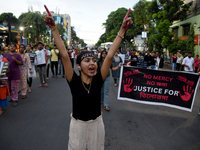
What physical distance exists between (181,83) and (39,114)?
4043mm

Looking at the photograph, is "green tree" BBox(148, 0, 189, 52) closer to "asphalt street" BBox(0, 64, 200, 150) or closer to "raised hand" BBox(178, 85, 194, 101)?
"asphalt street" BBox(0, 64, 200, 150)

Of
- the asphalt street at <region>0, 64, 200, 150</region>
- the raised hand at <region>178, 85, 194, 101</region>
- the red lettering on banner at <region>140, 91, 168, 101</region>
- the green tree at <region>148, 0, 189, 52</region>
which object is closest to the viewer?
the asphalt street at <region>0, 64, 200, 150</region>

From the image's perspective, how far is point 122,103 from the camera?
611cm

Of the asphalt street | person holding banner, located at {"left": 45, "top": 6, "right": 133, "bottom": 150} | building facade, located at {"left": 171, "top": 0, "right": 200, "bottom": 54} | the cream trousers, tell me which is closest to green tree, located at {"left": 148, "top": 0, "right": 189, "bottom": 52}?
building facade, located at {"left": 171, "top": 0, "right": 200, "bottom": 54}

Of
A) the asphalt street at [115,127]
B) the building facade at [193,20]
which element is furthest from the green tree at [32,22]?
the asphalt street at [115,127]

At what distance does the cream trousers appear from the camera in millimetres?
1944

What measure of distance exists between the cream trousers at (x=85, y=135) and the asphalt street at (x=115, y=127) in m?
1.36

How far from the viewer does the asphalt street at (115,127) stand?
11.0ft

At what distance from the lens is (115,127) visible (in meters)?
4.10

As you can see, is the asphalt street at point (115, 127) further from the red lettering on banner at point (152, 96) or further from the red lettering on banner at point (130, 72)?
the red lettering on banner at point (130, 72)

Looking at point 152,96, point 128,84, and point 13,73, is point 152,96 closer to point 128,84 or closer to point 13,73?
point 128,84

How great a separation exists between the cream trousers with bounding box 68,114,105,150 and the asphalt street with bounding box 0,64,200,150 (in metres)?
1.36

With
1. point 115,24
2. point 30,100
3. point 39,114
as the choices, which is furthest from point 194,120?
point 115,24

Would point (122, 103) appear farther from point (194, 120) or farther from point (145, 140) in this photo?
point (145, 140)
